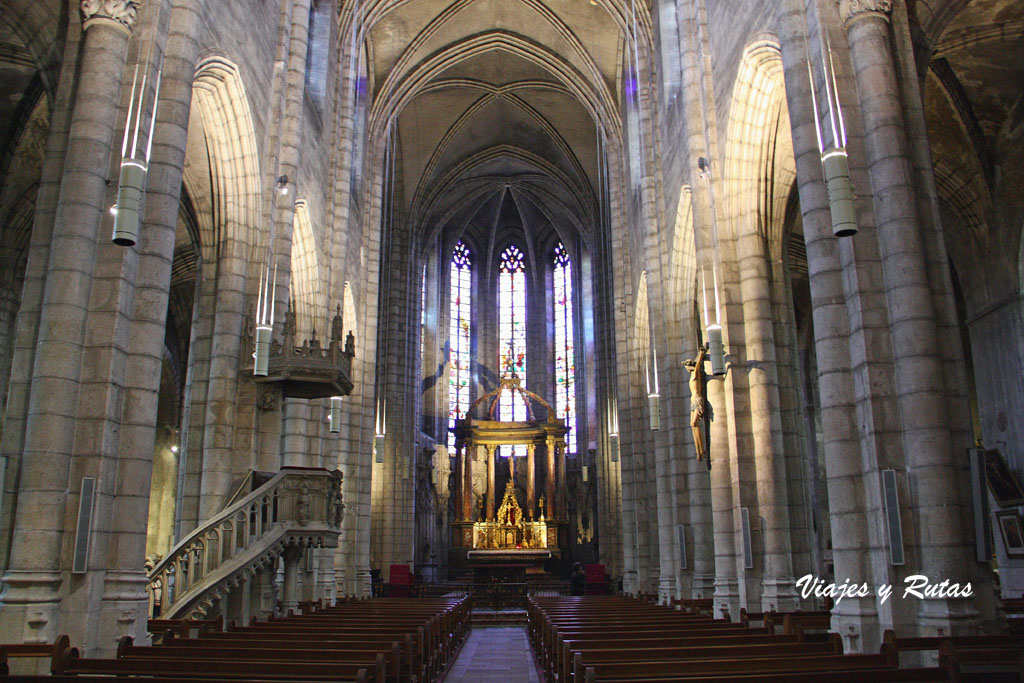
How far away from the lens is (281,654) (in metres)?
6.60

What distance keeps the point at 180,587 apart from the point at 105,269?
4361 millimetres

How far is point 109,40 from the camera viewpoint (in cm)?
942

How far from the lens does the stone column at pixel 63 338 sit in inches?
314

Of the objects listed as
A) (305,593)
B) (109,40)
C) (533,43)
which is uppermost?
(533,43)

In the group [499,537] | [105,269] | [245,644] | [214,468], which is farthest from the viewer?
[499,537]

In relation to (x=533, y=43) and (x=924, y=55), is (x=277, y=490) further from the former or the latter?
(x=533, y=43)

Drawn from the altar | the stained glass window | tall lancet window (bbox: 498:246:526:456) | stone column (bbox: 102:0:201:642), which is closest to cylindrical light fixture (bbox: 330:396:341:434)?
stone column (bbox: 102:0:201:642)

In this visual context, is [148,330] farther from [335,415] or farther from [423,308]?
[423,308]

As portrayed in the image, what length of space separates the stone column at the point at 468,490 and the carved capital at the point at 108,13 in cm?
2673

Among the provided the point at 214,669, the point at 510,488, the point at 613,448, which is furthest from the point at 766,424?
the point at 510,488

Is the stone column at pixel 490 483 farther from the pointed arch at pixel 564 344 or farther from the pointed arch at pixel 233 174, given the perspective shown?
the pointed arch at pixel 233 174

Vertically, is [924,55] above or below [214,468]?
above

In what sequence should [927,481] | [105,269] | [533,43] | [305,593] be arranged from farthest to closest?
[533,43] → [305,593] → [105,269] → [927,481]

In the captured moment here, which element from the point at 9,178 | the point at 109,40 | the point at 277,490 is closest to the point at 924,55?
the point at 109,40
